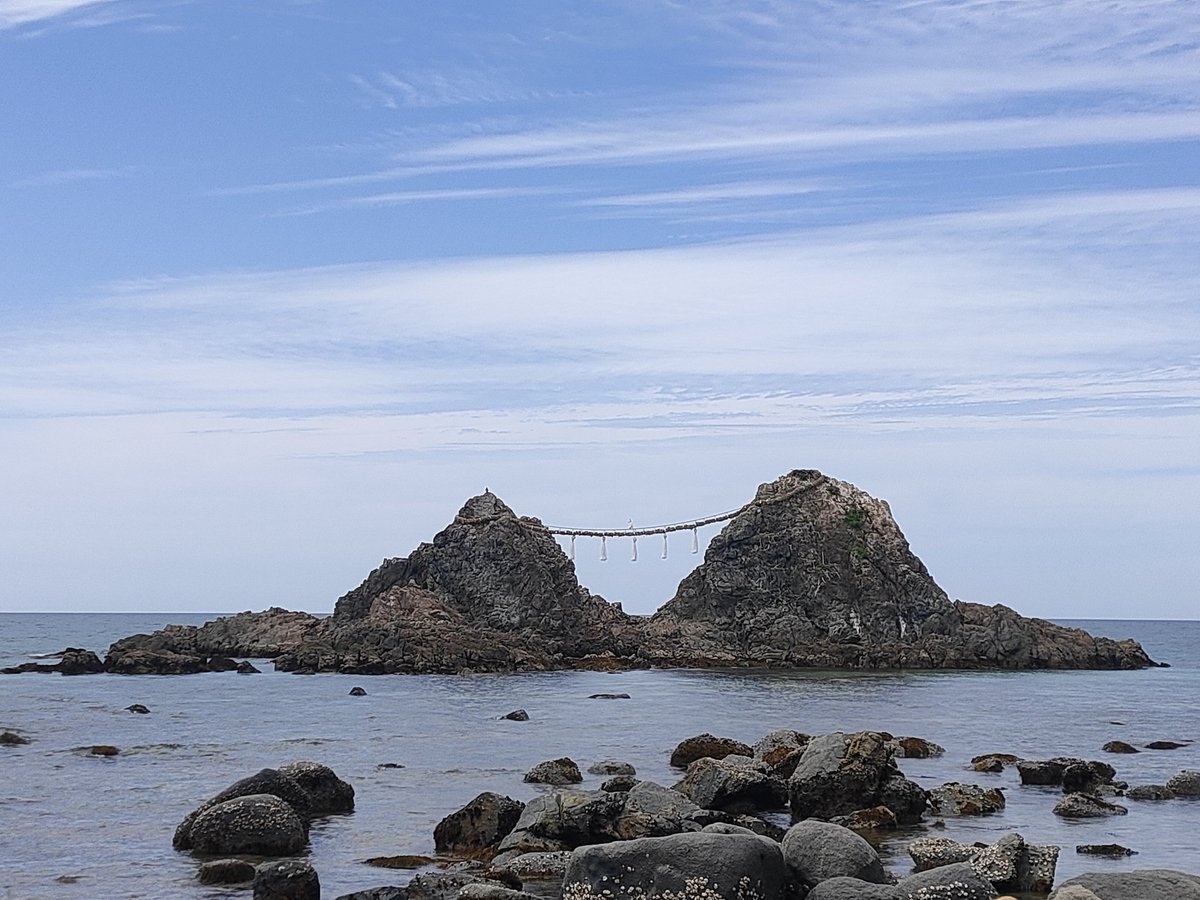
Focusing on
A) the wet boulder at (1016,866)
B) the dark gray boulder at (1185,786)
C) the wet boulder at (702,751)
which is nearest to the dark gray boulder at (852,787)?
the wet boulder at (1016,866)

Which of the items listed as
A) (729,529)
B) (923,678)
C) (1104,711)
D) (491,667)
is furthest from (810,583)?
(1104,711)

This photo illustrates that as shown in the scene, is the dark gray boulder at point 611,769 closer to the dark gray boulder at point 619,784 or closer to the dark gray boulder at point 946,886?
the dark gray boulder at point 619,784

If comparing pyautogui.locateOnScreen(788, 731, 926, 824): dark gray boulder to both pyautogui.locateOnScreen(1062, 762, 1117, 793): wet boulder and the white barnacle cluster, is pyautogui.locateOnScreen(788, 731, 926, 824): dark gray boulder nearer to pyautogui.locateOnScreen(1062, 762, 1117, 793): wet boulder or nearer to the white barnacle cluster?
pyautogui.locateOnScreen(1062, 762, 1117, 793): wet boulder

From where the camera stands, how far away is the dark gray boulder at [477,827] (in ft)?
64.4

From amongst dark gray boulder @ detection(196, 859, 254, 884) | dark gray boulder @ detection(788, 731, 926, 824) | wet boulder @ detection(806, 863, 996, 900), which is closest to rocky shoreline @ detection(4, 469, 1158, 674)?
dark gray boulder @ detection(788, 731, 926, 824)

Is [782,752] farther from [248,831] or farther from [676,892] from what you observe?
[676,892]

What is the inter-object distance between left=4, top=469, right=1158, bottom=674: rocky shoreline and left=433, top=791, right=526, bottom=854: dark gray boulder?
51.7 metres

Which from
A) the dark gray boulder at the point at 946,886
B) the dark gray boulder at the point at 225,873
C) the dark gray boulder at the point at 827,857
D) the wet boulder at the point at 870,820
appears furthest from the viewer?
the wet boulder at the point at 870,820

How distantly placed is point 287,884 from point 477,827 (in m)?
4.55

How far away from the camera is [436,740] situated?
1409 inches

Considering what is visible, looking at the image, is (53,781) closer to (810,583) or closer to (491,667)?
(491,667)

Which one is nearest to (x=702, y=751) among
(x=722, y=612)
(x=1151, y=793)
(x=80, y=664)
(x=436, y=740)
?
(x=436, y=740)

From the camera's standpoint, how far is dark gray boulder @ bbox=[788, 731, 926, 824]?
22328 mm

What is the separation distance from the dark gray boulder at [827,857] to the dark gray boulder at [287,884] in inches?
227
